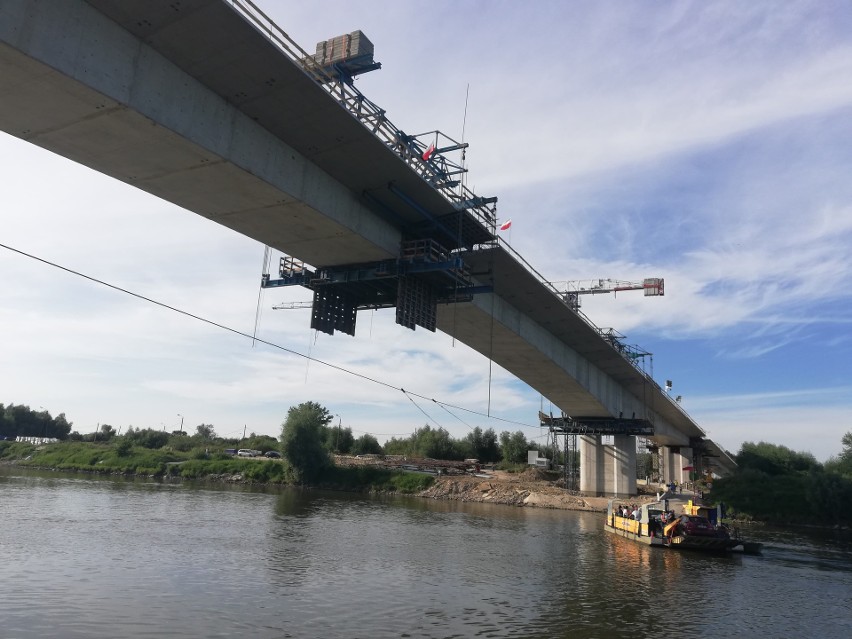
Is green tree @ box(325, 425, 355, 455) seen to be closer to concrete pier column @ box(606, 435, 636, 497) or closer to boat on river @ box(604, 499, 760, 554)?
concrete pier column @ box(606, 435, 636, 497)

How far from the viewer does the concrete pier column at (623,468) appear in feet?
192

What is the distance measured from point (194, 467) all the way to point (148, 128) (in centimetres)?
7531

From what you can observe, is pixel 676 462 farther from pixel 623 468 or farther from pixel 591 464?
pixel 591 464

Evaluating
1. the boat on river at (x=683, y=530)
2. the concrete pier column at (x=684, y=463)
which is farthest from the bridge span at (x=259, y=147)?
the concrete pier column at (x=684, y=463)

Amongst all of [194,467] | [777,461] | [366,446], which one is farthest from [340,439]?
[777,461]

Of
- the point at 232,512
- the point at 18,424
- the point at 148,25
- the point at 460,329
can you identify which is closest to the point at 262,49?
the point at 148,25

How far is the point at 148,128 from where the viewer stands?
595 inches

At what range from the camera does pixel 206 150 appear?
646 inches

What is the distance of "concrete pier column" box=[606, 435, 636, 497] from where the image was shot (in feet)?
192

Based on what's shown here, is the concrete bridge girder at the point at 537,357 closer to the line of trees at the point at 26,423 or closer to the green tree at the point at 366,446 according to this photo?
the green tree at the point at 366,446

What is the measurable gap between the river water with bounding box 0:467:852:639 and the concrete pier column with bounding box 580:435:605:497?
2418 cm

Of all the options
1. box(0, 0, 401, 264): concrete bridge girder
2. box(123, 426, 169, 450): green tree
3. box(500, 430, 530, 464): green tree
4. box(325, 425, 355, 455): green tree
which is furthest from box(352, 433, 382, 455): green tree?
box(0, 0, 401, 264): concrete bridge girder

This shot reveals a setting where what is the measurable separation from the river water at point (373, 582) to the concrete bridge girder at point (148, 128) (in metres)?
11.6

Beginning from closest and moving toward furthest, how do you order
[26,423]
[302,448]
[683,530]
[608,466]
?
[683,530], [608,466], [302,448], [26,423]
